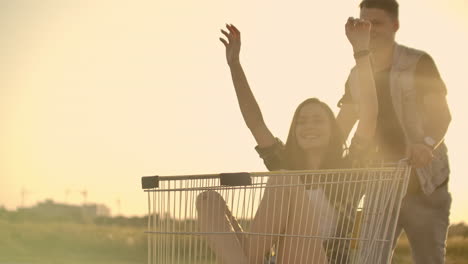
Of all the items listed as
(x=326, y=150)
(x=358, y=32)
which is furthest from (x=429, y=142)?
(x=358, y=32)

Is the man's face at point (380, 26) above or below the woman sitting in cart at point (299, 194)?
above

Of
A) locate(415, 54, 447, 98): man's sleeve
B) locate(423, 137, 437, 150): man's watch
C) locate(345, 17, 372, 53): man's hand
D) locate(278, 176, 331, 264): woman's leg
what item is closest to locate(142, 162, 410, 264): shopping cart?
locate(278, 176, 331, 264): woman's leg

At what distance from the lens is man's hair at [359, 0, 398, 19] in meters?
5.61

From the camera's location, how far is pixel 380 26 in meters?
5.63

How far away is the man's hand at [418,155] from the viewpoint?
16.2 ft

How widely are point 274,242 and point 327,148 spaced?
63cm

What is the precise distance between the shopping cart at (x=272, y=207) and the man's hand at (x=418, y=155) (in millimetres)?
78

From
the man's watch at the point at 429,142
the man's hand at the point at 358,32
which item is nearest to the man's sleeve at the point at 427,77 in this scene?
the man's watch at the point at 429,142

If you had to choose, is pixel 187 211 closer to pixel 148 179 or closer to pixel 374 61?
pixel 148 179

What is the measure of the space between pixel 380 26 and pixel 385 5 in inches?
4.5

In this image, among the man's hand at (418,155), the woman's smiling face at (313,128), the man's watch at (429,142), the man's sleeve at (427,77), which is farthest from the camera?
the man's sleeve at (427,77)

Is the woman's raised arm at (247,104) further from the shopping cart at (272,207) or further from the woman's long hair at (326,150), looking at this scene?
the shopping cart at (272,207)

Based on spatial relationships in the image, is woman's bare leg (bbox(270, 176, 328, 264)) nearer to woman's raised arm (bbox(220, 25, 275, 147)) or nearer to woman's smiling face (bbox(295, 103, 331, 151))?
woman's smiling face (bbox(295, 103, 331, 151))

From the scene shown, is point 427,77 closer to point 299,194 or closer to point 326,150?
point 326,150
